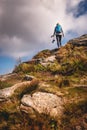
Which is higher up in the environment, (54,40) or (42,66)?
(54,40)

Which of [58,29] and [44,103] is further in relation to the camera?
[58,29]

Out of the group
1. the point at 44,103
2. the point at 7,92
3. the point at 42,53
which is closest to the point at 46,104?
the point at 44,103

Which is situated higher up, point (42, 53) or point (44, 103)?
point (42, 53)

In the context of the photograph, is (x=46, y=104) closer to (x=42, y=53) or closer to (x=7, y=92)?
(x=7, y=92)

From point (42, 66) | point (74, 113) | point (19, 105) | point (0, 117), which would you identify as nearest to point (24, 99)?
point (19, 105)

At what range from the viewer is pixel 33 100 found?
941 centimetres

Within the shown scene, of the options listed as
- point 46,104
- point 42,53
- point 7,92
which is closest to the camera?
point 46,104

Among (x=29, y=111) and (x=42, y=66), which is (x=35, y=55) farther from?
(x=29, y=111)

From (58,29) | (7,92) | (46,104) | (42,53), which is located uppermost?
(58,29)

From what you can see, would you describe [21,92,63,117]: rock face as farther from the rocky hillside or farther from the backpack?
the backpack

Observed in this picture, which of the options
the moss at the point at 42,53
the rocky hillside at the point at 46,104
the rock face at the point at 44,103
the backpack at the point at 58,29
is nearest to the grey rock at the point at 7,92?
the rocky hillside at the point at 46,104

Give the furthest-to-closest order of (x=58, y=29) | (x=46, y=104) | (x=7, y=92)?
(x=58, y=29), (x=7, y=92), (x=46, y=104)

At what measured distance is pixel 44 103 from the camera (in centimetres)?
924

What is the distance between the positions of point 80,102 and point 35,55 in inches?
499
